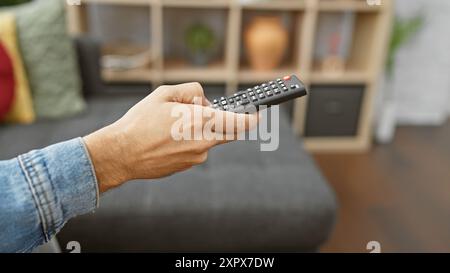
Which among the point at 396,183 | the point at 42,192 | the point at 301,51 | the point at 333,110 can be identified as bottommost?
the point at 396,183

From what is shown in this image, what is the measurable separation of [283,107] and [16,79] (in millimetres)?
620

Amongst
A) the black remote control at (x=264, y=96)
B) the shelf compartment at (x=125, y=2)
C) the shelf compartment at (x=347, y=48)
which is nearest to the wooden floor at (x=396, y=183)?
the shelf compartment at (x=347, y=48)

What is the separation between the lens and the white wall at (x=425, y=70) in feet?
6.49

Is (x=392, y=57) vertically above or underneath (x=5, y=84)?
underneath

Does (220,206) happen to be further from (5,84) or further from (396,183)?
(396,183)

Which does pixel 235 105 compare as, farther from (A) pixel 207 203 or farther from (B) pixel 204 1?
(B) pixel 204 1

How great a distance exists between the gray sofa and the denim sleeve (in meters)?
0.32

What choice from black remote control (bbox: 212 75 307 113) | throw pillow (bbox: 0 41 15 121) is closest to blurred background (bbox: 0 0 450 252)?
throw pillow (bbox: 0 41 15 121)

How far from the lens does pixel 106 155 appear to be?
15.5 inches

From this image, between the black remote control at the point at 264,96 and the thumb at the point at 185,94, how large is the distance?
0.05ft

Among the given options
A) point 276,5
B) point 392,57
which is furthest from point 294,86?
point 392,57

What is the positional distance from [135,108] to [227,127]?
0.09 m
